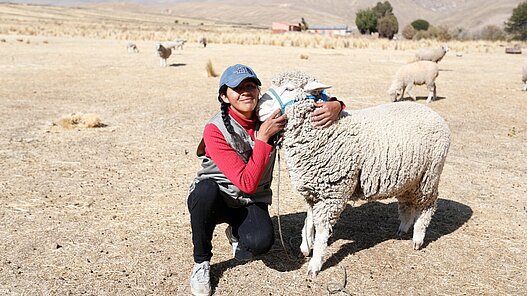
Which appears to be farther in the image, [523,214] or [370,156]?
[523,214]

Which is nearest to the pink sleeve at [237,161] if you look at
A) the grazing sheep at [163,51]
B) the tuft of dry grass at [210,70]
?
the tuft of dry grass at [210,70]

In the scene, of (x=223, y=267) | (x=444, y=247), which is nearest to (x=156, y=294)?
(x=223, y=267)

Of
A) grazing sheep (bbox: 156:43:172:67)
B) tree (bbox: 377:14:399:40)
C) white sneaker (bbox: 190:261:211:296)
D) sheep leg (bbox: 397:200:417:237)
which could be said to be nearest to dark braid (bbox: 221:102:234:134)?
white sneaker (bbox: 190:261:211:296)

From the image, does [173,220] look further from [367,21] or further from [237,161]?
[367,21]

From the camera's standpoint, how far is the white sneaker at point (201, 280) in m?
3.45

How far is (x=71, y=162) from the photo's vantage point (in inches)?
259

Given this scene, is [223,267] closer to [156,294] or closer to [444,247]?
[156,294]

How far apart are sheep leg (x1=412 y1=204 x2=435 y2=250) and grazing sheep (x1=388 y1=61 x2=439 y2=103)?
26.9 feet

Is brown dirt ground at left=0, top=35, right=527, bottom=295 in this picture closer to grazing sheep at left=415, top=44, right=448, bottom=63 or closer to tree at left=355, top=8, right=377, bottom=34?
grazing sheep at left=415, top=44, right=448, bottom=63

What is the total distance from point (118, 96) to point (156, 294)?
951 centimetres

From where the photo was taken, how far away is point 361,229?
4.75 meters

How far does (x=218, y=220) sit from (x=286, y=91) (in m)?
1.19

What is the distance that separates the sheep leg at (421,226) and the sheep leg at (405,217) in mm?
207

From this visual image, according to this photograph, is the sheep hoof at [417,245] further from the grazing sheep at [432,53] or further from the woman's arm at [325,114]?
the grazing sheep at [432,53]
